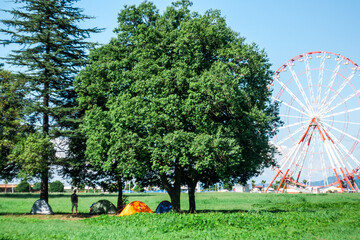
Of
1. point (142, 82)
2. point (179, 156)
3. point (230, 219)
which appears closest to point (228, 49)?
point (142, 82)

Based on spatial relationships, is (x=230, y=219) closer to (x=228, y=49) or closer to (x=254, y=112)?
(x=254, y=112)

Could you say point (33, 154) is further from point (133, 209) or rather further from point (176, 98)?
point (176, 98)

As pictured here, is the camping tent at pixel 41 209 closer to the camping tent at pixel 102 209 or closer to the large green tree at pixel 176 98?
the camping tent at pixel 102 209

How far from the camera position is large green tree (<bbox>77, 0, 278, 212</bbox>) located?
78.3ft

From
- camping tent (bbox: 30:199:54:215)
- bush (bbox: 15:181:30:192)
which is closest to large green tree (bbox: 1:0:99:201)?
camping tent (bbox: 30:199:54:215)

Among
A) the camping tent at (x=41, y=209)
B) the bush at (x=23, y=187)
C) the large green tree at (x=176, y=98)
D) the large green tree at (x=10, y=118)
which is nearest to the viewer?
the large green tree at (x=176, y=98)

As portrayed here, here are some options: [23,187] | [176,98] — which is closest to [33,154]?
[176,98]

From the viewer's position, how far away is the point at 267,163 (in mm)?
28922

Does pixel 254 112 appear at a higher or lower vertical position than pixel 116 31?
lower

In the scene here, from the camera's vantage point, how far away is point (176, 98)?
24.2 meters

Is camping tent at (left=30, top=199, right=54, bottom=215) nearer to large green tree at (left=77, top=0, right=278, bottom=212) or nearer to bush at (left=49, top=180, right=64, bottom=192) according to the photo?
large green tree at (left=77, top=0, right=278, bottom=212)

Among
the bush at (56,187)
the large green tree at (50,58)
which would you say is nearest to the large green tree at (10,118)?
the large green tree at (50,58)

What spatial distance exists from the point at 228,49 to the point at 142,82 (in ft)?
22.4

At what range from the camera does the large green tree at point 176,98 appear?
23875 mm
